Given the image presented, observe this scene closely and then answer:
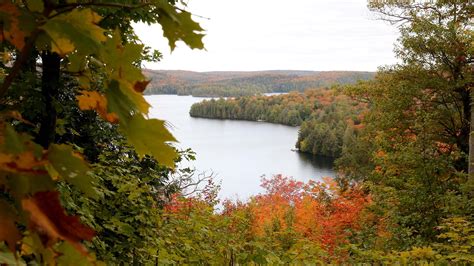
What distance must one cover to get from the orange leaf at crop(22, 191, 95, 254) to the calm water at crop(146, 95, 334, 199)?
22.4m

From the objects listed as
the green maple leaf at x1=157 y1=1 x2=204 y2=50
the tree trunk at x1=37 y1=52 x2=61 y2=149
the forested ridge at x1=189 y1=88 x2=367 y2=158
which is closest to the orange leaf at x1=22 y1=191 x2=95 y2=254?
the green maple leaf at x1=157 y1=1 x2=204 y2=50

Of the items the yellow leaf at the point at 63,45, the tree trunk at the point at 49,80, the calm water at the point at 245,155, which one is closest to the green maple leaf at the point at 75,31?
the yellow leaf at the point at 63,45

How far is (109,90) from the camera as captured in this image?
592 millimetres

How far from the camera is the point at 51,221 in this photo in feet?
1.38

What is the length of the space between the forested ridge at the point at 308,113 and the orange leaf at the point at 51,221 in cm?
2000

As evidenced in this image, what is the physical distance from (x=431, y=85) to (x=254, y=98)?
235 ft

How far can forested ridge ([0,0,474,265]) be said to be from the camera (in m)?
0.50

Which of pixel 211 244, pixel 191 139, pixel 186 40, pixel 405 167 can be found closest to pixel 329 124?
pixel 191 139

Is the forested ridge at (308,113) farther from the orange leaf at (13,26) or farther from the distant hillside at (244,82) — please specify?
the orange leaf at (13,26)

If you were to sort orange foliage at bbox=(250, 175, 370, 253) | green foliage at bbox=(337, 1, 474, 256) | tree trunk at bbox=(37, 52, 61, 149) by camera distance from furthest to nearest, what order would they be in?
orange foliage at bbox=(250, 175, 370, 253)
green foliage at bbox=(337, 1, 474, 256)
tree trunk at bbox=(37, 52, 61, 149)

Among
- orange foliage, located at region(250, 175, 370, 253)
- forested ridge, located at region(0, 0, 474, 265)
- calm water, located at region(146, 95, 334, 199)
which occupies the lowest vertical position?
calm water, located at region(146, 95, 334, 199)

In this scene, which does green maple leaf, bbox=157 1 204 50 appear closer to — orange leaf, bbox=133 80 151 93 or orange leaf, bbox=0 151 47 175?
orange leaf, bbox=133 80 151 93

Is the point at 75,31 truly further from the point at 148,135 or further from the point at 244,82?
the point at 244,82

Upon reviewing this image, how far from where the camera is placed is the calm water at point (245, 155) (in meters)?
35.5
